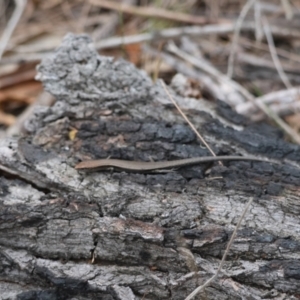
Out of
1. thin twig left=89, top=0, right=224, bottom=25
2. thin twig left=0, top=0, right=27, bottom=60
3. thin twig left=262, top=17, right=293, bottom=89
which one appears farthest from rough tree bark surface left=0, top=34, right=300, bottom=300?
thin twig left=89, top=0, right=224, bottom=25

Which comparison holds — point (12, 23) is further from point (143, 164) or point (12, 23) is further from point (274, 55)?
point (143, 164)

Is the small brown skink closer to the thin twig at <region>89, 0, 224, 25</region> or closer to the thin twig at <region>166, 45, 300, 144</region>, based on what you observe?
the thin twig at <region>166, 45, 300, 144</region>

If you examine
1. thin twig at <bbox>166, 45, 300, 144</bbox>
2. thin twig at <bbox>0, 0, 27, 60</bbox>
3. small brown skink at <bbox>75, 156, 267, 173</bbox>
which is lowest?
thin twig at <bbox>166, 45, 300, 144</bbox>

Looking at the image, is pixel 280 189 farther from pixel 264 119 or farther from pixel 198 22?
pixel 198 22

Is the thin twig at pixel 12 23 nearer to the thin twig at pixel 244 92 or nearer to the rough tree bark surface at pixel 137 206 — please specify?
the thin twig at pixel 244 92

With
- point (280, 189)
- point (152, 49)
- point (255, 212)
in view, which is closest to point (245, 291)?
point (255, 212)

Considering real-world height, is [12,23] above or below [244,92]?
above

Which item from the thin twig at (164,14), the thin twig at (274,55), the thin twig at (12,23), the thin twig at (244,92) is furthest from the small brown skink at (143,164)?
the thin twig at (164,14)

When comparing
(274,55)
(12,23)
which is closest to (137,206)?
(274,55)
